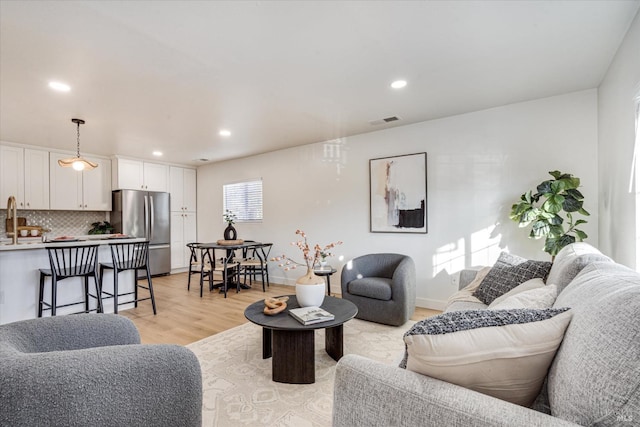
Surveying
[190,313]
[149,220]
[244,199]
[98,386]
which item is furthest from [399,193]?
[149,220]

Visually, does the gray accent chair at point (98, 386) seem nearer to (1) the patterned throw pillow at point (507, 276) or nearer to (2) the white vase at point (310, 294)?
(2) the white vase at point (310, 294)

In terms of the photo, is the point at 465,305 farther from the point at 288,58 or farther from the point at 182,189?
the point at 182,189

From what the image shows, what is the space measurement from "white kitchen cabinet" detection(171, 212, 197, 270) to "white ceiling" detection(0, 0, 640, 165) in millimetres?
3016

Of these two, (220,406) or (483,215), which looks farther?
(483,215)

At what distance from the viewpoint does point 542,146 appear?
3338mm

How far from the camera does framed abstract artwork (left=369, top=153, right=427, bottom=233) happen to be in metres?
4.09

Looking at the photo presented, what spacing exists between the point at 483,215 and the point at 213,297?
385cm

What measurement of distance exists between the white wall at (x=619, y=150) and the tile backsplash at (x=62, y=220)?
729cm

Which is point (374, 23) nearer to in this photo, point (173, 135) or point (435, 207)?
point (435, 207)

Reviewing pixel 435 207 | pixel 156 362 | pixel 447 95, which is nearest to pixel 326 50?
pixel 447 95

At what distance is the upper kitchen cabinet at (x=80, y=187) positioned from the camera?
17.4 feet

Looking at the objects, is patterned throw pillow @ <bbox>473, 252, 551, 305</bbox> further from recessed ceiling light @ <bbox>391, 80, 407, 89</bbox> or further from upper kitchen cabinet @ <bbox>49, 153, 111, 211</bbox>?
upper kitchen cabinet @ <bbox>49, 153, 111, 211</bbox>

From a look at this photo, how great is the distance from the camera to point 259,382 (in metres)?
2.22

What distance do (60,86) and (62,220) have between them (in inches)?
154
